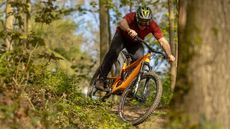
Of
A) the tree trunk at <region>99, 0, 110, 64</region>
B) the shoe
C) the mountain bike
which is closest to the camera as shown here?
the mountain bike

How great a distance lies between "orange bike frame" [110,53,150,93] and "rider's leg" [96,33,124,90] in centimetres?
26

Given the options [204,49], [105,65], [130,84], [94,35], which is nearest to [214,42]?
[204,49]

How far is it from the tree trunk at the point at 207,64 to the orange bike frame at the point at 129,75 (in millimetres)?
3686

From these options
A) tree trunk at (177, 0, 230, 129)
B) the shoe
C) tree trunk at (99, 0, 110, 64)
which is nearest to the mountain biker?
the shoe

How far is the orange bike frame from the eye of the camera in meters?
7.86

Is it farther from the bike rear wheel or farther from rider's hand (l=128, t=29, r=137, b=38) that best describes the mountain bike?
rider's hand (l=128, t=29, r=137, b=38)

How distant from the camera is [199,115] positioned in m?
4.05

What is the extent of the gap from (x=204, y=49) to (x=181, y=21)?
472 millimetres

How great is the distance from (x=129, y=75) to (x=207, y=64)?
4.10 meters

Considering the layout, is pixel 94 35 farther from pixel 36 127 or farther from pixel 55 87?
pixel 36 127

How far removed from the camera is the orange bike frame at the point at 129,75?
309 inches

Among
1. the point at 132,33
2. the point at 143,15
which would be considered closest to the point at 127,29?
the point at 132,33

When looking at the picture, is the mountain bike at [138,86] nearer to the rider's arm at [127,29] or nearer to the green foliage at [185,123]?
the rider's arm at [127,29]

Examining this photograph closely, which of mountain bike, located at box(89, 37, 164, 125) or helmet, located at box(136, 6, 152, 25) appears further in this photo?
helmet, located at box(136, 6, 152, 25)
